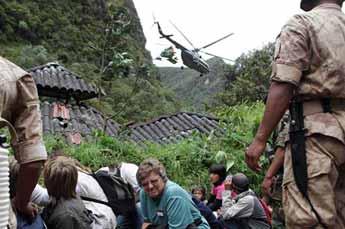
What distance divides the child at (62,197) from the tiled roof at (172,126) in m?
10.5

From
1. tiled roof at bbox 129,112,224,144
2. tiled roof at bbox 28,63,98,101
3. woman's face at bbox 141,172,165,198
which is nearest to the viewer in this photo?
woman's face at bbox 141,172,165,198

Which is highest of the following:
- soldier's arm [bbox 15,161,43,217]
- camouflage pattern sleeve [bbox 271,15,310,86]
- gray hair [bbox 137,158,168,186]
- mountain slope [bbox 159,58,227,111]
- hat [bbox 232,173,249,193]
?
camouflage pattern sleeve [bbox 271,15,310,86]

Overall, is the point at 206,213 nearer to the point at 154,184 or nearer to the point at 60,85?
the point at 154,184

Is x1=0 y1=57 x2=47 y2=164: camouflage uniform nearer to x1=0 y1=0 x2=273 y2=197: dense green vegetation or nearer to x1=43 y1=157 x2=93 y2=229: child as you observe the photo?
x1=43 y1=157 x2=93 y2=229: child

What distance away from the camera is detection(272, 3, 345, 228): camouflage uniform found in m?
2.50

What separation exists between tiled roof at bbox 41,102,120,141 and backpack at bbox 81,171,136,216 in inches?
295

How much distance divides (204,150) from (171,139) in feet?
11.4

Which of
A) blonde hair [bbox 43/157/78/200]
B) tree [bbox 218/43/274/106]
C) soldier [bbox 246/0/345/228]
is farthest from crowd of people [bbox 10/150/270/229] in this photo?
tree [bbox 218/43/274/106]

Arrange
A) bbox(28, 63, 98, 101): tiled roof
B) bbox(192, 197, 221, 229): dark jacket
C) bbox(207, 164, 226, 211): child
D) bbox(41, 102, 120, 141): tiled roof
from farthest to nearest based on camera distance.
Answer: bbox(28, 63, 98, 101): tiled roof
bbox(41, 102, 120, 141): tiled roof
bbox(207, 164, 226, 211): child
bbox(192, 197, 221, 229): dark jacket

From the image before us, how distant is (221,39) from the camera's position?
12.6m

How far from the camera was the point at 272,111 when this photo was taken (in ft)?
8.39

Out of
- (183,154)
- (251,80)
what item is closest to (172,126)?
(183,154)

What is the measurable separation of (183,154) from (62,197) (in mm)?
6150

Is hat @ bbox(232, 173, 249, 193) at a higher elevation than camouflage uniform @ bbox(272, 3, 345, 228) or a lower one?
lower
